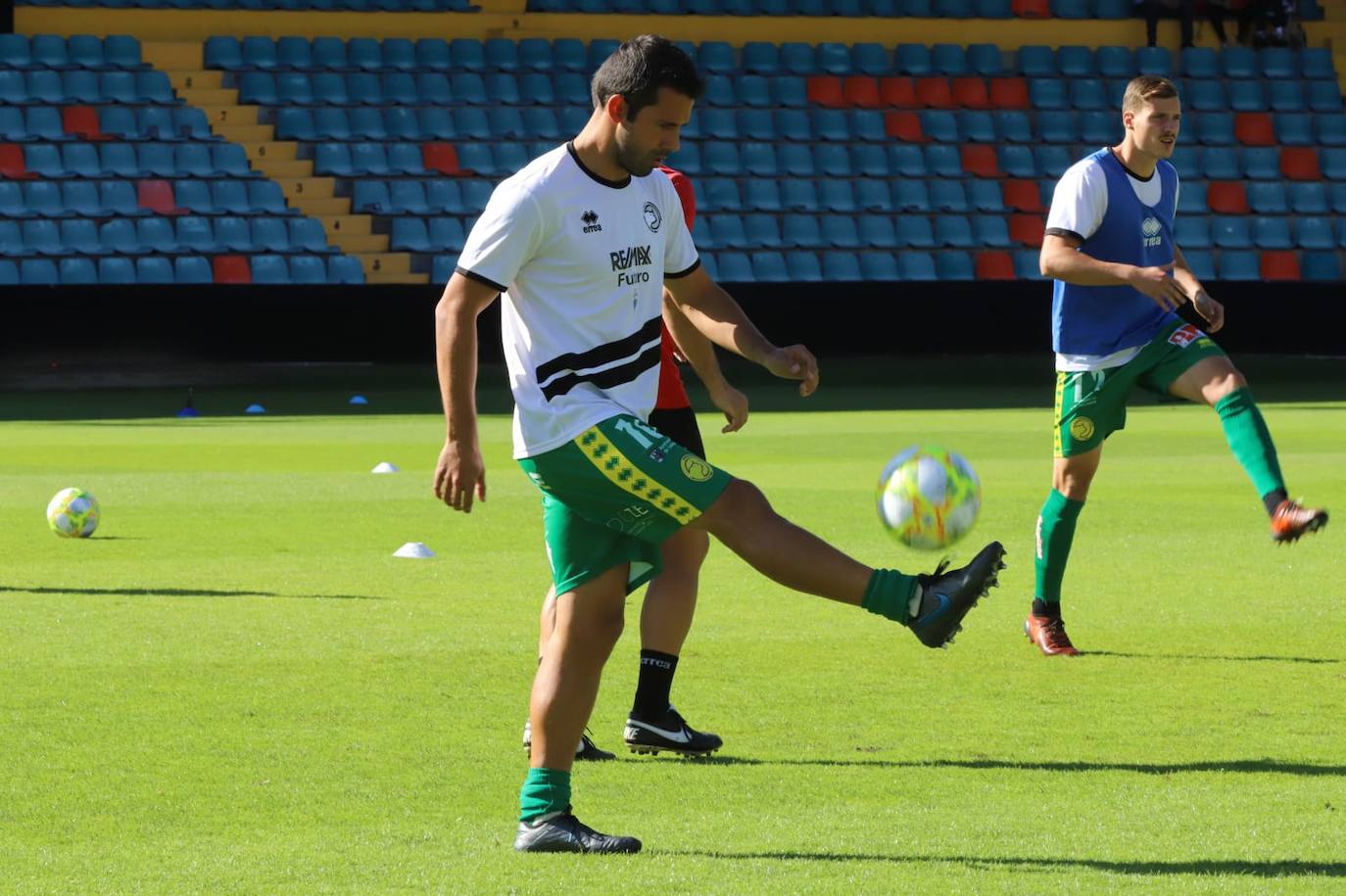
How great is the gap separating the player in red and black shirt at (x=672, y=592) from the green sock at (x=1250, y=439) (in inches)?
83.4

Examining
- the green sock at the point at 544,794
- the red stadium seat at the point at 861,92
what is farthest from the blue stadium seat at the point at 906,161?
the green sock at the point at 544,794

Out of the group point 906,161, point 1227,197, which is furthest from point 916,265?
point 1227,197

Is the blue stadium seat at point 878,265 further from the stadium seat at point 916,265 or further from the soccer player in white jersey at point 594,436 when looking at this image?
the soccer player in white jersey at point 594,436

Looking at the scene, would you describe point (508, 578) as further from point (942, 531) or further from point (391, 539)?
point (942, 531)

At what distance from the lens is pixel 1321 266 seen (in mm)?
30141

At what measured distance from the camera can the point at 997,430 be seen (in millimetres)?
18625

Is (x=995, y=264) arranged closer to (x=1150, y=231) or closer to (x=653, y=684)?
(x=1150, y=231)

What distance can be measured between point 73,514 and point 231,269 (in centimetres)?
1610

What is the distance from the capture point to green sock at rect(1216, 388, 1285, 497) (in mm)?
7031

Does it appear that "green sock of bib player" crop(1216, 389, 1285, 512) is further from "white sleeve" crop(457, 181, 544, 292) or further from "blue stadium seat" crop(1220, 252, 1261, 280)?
"blue stadium seat" crop(1220, 252, 1261, 280)

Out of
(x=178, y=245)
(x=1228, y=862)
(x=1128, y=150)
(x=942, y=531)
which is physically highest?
(x=178, y=245)

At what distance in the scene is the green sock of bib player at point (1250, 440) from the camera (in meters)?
7.02

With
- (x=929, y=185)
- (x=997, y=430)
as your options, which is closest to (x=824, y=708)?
(x=997, y=430)

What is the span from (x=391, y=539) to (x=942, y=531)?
5.89 m
